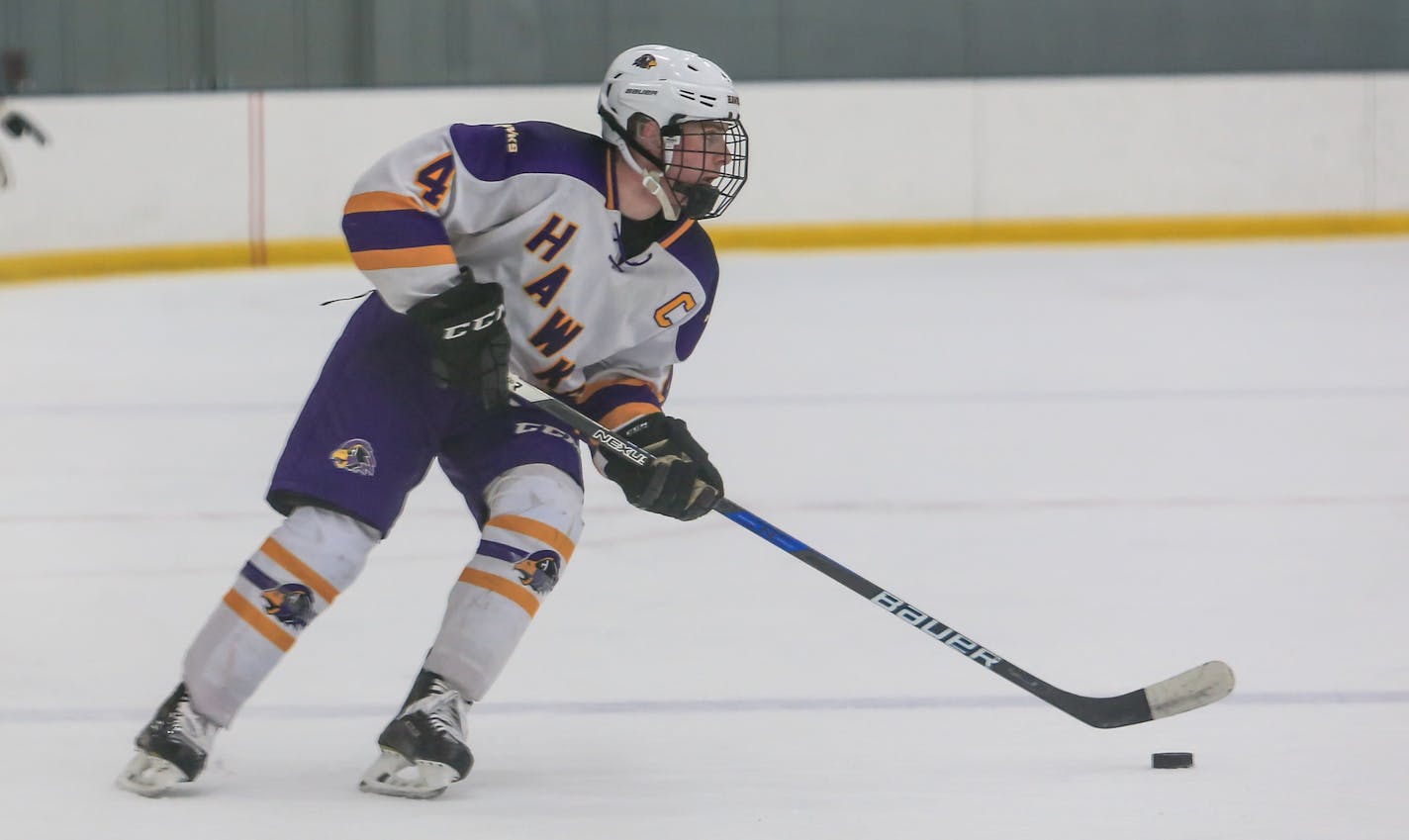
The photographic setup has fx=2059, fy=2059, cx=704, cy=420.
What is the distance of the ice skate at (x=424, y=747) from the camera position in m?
2.29

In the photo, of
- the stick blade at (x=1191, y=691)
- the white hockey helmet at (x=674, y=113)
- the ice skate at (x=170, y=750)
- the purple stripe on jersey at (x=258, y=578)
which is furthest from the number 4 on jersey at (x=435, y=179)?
the stick blade at (x=1191, y=691)

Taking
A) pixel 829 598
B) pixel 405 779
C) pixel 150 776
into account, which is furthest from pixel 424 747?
pixel 829 598

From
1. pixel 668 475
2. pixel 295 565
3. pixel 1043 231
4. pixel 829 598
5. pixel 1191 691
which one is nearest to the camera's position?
pixel 295 565

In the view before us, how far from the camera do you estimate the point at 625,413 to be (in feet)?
8.43

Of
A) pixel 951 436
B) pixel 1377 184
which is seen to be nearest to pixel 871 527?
pixel 951 436

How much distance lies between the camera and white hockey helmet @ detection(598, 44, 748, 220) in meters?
2.46

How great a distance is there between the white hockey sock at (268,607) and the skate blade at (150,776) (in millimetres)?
72

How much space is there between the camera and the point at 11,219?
7758mm

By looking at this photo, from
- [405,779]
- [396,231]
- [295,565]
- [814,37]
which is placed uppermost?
[396,231]

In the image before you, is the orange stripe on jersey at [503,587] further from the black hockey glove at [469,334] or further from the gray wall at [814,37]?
the gray wall at [814,37]

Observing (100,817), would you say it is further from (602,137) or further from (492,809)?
(602,137)

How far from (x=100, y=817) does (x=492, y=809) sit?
0.42 m

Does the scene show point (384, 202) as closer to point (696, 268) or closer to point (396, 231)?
point (396, 231)

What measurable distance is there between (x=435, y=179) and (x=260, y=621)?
0.54 m
